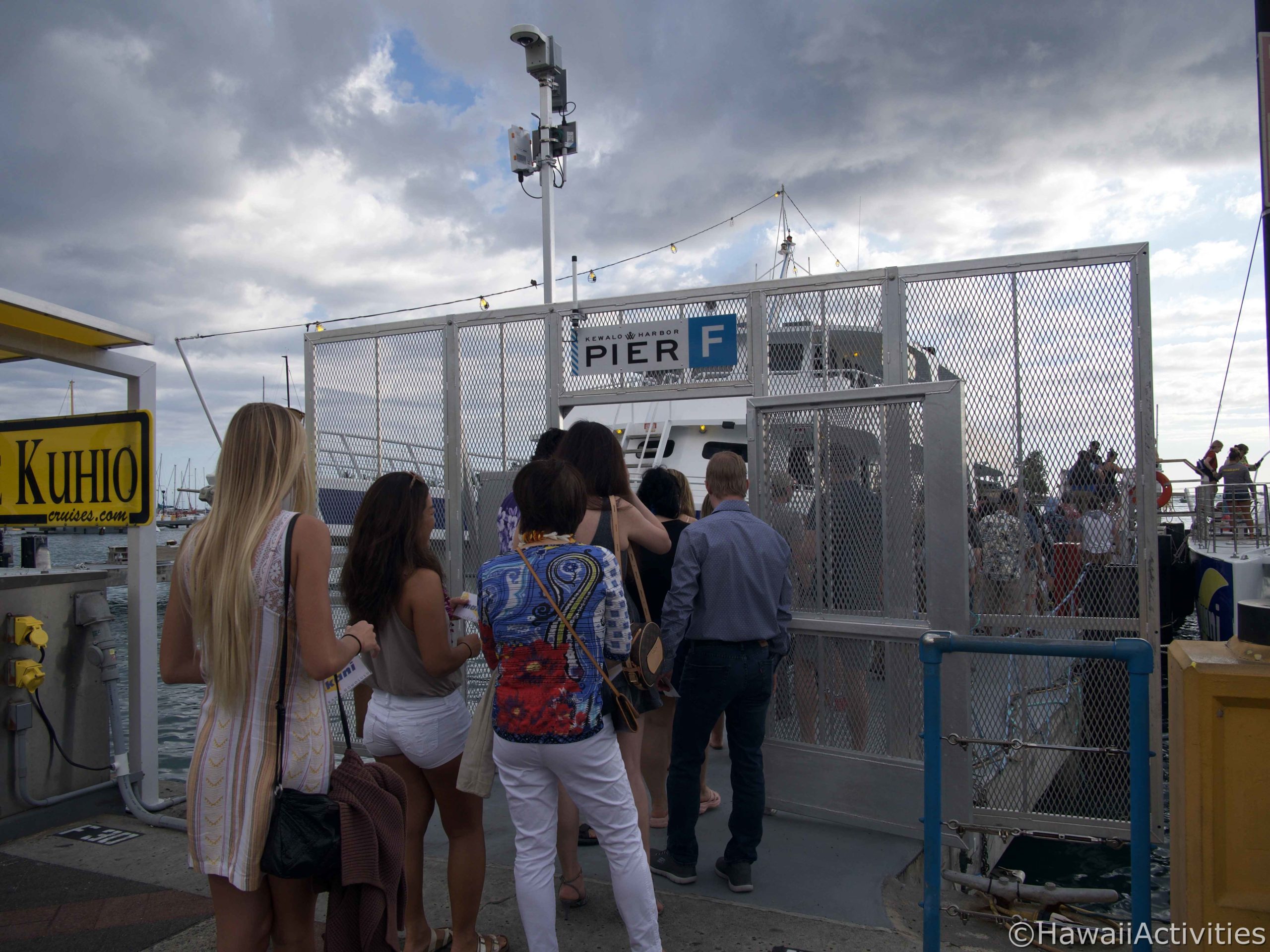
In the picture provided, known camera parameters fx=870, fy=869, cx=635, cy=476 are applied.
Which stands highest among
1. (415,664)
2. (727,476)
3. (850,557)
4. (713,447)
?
(713,447)

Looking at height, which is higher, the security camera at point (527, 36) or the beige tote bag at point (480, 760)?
the security camera at point (527, 36)

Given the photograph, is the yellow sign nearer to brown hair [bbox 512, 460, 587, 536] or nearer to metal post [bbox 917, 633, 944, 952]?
brown hair [bbox 512, 460, 587, 536]

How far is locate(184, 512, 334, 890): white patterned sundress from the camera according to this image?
2.31m

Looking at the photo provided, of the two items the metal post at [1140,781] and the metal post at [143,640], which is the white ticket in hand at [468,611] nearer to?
the metal post at [1140,781]

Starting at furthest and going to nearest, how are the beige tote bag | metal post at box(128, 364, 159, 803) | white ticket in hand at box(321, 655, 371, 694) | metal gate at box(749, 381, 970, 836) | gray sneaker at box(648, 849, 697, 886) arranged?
metal post at box(128, 364, 159, 803) → metal gate at box(749, 381, 970, 836) → gray sneaker at box(648, 849, 697, 886) → the beige tote bag → white ticket in hand at box(321, 655, 371, 694)

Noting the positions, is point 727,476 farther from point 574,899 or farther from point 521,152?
point 521,152

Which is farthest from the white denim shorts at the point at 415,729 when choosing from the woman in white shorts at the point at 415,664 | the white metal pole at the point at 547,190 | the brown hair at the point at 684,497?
the white metal pole at the point at 547,190

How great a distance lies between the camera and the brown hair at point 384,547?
10.0ft

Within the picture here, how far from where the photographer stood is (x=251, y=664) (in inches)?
91.4

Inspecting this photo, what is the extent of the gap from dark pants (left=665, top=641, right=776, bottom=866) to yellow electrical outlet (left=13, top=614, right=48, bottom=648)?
3.35 metres

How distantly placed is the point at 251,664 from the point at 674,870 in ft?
7.70

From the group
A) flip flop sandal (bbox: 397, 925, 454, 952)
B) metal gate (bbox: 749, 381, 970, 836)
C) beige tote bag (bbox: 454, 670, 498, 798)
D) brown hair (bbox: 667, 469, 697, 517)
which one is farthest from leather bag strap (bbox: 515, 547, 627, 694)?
metal gate (bbox: 749, 381, 970, 836)

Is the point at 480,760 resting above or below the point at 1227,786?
below

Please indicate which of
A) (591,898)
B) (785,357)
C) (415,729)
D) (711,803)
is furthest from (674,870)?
(785,357)
